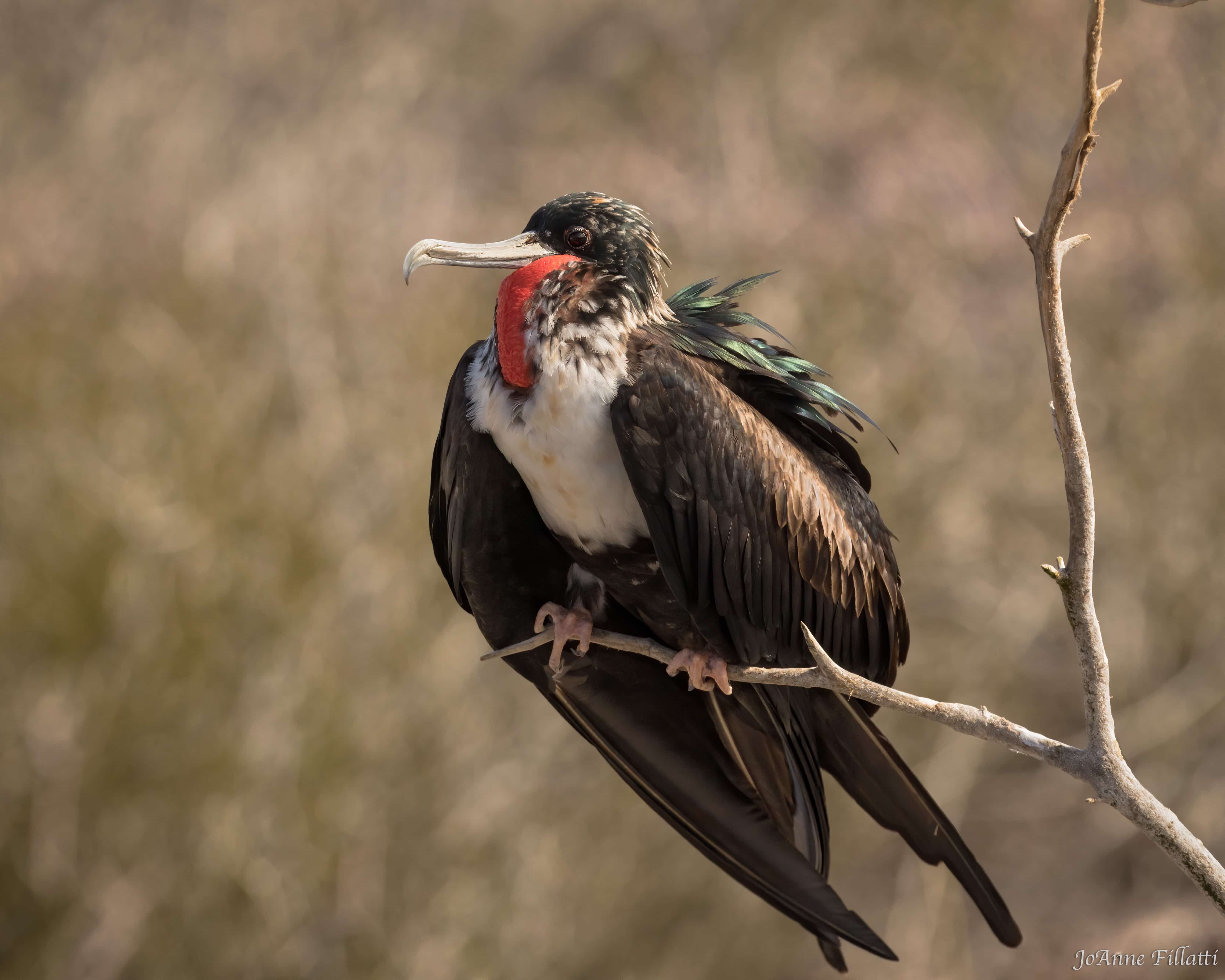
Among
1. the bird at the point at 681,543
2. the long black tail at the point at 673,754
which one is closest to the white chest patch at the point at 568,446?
the bird at the point at 681,543

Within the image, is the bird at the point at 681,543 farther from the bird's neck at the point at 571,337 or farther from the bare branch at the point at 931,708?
the bare branch at the point at 931,708

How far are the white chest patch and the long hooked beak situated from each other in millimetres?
140

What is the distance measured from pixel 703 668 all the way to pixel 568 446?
354 mm

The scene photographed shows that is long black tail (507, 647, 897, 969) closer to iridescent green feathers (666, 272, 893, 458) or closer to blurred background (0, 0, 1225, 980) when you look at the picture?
iridescent green feathers (666, 272, 893, 458)

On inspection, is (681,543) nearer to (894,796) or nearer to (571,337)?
(571,337)

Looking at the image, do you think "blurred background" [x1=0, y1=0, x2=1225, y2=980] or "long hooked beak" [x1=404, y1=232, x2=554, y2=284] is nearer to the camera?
"long hooked beak" [x1=404, y1=232, x2=554, y2=284]

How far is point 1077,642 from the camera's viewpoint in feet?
3.76

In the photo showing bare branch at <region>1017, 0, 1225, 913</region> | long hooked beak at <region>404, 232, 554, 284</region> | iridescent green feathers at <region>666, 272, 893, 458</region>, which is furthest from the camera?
iridescent green feathers at <region>666, 272, 893, 458</region>
